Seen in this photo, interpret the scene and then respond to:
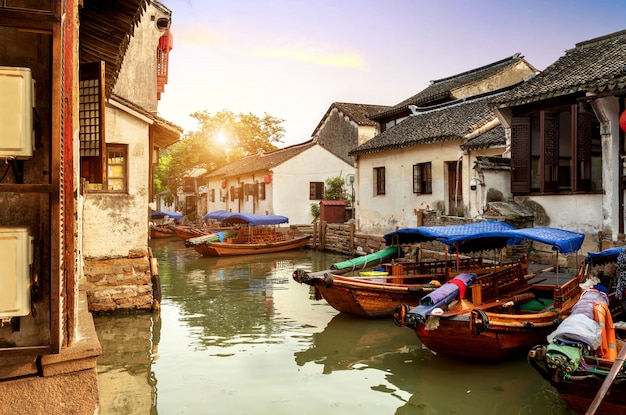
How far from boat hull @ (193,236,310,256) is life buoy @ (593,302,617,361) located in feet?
57.5

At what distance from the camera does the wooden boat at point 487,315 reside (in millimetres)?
7617

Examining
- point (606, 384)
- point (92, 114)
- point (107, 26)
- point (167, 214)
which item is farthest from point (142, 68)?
point (167, 214)

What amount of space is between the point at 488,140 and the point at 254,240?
11.9 metres

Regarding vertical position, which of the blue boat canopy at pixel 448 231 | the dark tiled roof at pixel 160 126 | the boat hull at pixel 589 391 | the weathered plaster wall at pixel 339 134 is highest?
the weathered plaster wall at pixel 339 134

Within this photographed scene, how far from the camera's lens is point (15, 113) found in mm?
3041

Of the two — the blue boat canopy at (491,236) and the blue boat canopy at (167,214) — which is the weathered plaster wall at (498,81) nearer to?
the blue boat canopy at (491,236)

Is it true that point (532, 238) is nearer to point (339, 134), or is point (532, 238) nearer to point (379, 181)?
point (379, 181)

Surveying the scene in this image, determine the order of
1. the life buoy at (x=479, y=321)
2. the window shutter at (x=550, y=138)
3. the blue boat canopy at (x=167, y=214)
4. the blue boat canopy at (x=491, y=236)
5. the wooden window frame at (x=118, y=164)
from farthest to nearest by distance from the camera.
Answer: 1. the blue boat canopy at (x=167, y=214)
2. the window shutter at (x=550, y=138)
3. the wooden window frame at (x=118, y=164)
4. the blue boat canopy at (x=491, y=236)
5. the life buoy at (x=479, y=321)

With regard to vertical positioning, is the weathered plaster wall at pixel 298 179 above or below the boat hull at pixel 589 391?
above

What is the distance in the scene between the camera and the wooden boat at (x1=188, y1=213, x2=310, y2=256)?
22.4 meters

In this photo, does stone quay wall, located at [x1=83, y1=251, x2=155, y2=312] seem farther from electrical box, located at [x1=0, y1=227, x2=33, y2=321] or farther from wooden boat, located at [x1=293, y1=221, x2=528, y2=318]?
electrical box, located at [x1=0, y1=227, x2=33, y2=321]

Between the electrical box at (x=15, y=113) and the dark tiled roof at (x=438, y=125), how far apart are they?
49.9 feet

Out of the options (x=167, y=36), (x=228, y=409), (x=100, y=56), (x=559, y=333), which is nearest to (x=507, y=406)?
(x=559, y=333)

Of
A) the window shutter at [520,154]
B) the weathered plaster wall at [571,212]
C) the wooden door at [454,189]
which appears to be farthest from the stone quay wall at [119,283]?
the wooden door at [454,189]
